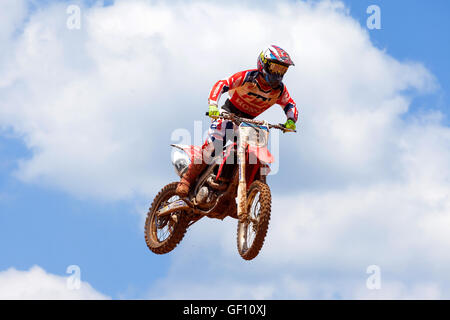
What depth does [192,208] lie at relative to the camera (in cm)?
2217

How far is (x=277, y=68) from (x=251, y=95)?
94 centimetres

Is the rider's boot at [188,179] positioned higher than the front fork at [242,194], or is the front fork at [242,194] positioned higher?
the rider's boot at [188,179]

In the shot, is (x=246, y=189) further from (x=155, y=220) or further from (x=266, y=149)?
(x=155, y=220)

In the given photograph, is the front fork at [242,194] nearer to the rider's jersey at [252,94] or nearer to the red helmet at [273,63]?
the rider's jersey at [252,94]

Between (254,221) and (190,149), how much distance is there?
Result: 3490 millimetres

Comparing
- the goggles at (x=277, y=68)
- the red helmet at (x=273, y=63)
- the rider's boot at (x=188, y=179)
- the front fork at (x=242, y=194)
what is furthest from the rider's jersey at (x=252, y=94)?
the rider's boot at (x=188, y=179)

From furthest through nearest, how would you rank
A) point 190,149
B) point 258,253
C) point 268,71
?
point 190,149 < point 268,71 < point 258,253

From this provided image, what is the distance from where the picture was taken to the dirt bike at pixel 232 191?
1991 centimetres

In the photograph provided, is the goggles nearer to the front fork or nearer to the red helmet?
Result: the red helmet

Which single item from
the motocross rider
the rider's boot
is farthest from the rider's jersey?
the rider's boot

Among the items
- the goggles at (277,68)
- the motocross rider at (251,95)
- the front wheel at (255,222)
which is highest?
the goggles at (277,68)
